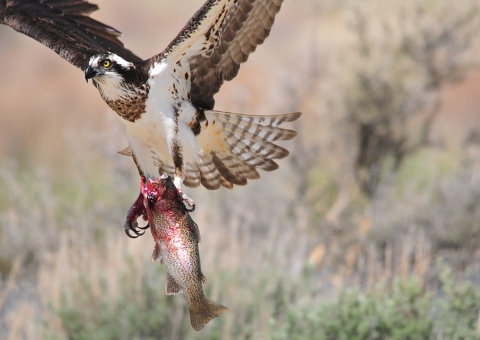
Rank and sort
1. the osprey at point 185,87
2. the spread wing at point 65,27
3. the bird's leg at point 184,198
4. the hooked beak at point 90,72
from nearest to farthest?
the bird's leg at point 184,198 < the hooked beak at point 90,72 < the osprey at point 185,87 < the spread wing at point 65,27

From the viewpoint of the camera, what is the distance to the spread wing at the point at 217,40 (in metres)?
3.29

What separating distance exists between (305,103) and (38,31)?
20.3ft

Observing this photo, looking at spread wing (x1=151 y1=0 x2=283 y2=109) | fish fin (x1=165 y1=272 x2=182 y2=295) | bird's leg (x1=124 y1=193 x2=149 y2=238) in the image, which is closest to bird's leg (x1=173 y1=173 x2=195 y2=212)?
bird's leg (x1=124 y1=193 x2=149 y2=238)

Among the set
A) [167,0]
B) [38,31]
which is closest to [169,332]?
[38,31]

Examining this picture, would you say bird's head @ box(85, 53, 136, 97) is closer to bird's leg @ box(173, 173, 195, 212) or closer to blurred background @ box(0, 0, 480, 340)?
bird's leg @ box(173, 173, 195, 212)

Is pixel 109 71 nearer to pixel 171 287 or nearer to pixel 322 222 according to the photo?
pixel 171 287

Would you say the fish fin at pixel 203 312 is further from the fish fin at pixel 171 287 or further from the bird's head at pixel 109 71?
the bird's head at pixel 109 71

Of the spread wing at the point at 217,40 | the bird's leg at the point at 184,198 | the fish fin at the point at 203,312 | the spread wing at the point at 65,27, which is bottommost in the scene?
the fish fin at the point at 203,312

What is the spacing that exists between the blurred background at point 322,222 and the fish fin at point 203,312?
1.90m

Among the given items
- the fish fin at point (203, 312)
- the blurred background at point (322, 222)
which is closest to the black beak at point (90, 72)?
Result: the fish fin at point (203, 312)

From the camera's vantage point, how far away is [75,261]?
5691mm

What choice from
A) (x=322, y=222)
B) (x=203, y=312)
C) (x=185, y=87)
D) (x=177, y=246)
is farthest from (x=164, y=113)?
(x=322, y=222)

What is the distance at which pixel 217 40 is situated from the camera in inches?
134

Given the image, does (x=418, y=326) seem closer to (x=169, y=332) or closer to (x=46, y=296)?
(x=169, y=332)
